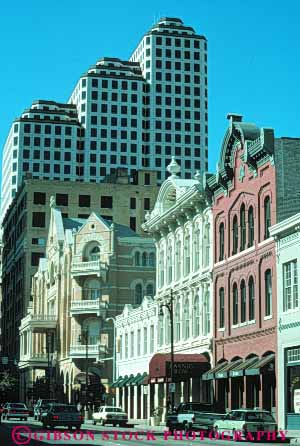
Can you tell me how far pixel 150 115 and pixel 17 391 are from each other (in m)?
75.9

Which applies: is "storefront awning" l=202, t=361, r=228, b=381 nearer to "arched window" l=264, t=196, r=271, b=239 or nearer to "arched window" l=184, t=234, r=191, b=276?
"arched window" l=184, t=234, r=191, b=276

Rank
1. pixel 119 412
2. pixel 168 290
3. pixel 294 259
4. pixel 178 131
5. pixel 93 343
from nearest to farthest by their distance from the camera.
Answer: pixel 294 259
pixel 119 412
pixel 168 290
pixel 93 343
pixel 178 131

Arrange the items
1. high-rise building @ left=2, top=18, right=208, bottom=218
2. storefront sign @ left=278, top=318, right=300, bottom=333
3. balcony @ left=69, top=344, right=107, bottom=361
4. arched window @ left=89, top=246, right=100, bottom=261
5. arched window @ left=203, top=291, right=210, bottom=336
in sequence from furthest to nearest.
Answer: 1. high-rise building @ left=2, top=18, right=208, bottom=218
2. arched window @ left=89, top=246, right=100, bottom=261
3. balcony @ left=69, top=344, right=107, bottom=361
4. arched window @ left=203, top=291, right=210, bottom=336
5. storefront sign @ left=278, top=318, right=300, bottom=333

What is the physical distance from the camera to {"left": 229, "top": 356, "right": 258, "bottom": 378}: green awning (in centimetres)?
5061

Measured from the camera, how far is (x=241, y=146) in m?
54.8

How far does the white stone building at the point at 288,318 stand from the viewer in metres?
46.1

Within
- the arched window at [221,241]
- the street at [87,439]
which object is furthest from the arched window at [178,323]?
the street at [87,439]

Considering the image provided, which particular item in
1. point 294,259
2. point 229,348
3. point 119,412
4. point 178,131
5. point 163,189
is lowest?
point 119,412

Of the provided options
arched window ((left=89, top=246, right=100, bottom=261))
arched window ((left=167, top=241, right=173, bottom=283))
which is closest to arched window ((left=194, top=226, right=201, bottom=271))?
arched window ((left=167, top=241, right=173, bottom=283))

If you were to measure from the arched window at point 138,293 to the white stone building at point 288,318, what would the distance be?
46.0 metres

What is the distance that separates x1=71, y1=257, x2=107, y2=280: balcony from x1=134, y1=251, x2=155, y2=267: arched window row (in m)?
3.57

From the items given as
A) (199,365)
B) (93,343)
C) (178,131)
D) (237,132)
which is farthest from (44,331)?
(178,131)

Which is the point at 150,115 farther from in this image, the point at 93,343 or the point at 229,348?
the point at 229,348

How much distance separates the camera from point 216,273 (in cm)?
5816
